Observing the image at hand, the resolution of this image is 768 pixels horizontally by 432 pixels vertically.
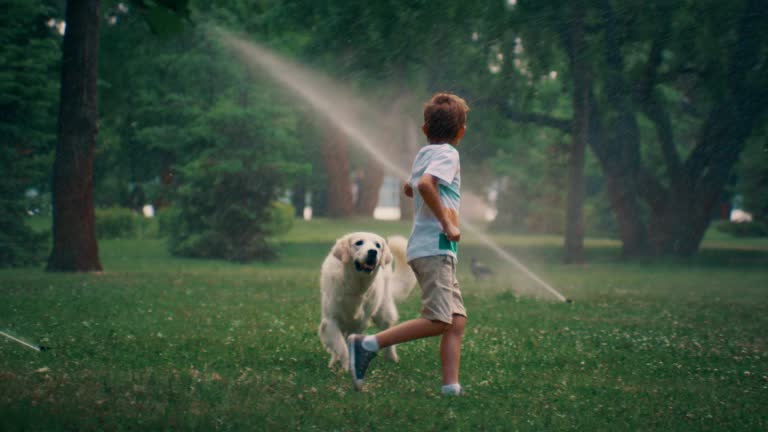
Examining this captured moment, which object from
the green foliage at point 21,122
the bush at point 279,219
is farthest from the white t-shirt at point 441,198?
the bush at point 279,219

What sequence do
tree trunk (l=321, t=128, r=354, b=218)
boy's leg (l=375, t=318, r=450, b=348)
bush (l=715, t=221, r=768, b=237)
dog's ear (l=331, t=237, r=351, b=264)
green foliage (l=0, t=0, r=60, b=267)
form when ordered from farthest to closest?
tree trunk (l=321, t=128, r=354, b=218)
bush (l=715, t=221, r=768, b=237)
green foliage (l=0, t=0, r=60, b=267)
dog's ear (l=331, t=237, r=351, b=264)
boy's leg (l=375, t=318, r=450, b=348)

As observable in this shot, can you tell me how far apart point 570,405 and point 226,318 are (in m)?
5.30

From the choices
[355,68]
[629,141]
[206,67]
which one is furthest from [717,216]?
[355,68]

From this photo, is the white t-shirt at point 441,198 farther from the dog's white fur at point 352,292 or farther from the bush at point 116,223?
the bush at point 116,223

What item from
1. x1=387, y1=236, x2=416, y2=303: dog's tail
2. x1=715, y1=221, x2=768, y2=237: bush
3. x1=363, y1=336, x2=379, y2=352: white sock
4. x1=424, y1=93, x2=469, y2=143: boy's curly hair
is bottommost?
x1=363, y1=336, x2=379, y2=352: white sock

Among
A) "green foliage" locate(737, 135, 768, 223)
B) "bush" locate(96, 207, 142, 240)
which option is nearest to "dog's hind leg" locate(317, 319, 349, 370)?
"green foliage" locate(737, 135, 768, 223)

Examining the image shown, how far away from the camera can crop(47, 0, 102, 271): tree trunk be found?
51.0ft

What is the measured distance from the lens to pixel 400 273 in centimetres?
828

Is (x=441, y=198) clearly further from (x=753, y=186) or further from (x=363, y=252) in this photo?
(x=753, y=186)

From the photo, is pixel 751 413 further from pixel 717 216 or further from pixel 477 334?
pixel 717 216

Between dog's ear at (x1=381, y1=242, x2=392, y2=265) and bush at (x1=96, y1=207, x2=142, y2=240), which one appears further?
bush at (x1=96, y1=207, x2=142, y2=240)

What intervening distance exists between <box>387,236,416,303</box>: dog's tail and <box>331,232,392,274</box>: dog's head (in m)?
1.32

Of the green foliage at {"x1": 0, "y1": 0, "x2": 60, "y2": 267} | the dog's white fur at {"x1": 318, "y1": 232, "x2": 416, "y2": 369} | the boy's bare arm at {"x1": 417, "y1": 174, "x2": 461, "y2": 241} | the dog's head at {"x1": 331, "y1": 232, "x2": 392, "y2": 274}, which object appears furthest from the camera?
the green foliage at {"x1": 0, "y1": 0, "x2": 60, "y2": 267}

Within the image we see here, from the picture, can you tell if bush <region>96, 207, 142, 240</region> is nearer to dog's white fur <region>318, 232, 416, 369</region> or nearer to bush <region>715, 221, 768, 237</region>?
bush <region>715, 221, 768, 237</region>
